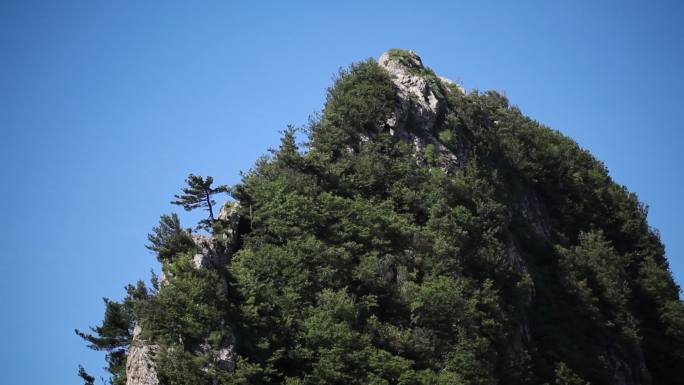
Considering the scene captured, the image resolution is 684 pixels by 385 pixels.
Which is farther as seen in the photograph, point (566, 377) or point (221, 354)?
point (566, 377)

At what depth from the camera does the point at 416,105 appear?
228ft

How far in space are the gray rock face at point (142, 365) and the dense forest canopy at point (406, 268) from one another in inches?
6.0

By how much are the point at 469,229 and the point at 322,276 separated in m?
12.3

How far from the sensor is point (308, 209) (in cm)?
5681

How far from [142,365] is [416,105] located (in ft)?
104

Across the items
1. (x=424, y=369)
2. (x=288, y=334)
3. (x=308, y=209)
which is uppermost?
(x=308, y=209)

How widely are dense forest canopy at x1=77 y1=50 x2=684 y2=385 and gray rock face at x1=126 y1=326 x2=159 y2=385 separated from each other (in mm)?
153

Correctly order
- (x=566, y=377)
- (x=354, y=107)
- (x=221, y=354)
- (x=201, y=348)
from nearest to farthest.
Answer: (x=221, y=354), (x=201, y=348), (x=566, y=377), (x=354, y=107)

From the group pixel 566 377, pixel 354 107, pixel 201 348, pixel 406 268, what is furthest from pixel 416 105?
pixel 201 348

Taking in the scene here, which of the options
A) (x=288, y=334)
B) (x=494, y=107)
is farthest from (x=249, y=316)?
(x=494, y=107)

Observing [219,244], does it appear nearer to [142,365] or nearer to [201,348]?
[201,348]

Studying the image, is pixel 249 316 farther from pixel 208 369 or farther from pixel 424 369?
pixel 424 369

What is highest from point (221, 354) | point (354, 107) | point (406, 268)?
point (354, 107)

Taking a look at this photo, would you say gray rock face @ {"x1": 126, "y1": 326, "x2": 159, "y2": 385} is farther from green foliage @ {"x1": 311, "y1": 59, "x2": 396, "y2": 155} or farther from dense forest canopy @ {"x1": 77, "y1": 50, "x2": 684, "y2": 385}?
green foliage @ {"x1": 311, "y1": 59, "x2": 396, "y2": 155}
